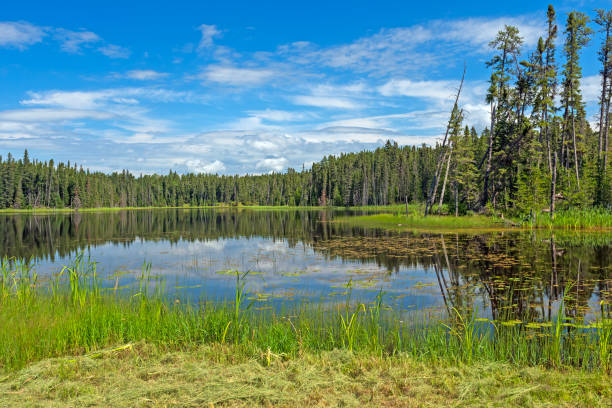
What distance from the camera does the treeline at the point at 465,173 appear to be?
32562mm

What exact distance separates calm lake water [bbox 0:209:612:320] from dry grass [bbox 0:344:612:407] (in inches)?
153

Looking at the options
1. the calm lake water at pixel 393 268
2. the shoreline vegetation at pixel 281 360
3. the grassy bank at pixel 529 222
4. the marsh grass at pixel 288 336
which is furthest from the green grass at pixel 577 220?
the shoreline vegetation at pixel 281 360

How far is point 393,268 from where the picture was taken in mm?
15938

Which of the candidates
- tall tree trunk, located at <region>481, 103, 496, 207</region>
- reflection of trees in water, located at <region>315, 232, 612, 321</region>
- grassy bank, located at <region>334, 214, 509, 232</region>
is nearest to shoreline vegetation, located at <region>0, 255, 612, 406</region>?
reflection of trees in water, located at <region>315, 232, 612, 321</region>

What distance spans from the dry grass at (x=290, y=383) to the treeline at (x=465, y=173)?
29828mm

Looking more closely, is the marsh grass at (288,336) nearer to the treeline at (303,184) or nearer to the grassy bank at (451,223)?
the grassy bank at (451,223)

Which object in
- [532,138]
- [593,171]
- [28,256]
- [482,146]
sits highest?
[482,146]

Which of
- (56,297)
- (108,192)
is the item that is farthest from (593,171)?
(108,192)

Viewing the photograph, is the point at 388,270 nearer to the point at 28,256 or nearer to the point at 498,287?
the point at 498,287

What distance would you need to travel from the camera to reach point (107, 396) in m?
5.22

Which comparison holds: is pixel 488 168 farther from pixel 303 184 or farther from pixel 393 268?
pixel 303 184

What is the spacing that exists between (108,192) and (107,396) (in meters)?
157

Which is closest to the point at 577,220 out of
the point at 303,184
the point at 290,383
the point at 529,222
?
the point at 529,222

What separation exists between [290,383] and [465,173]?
42.0m
